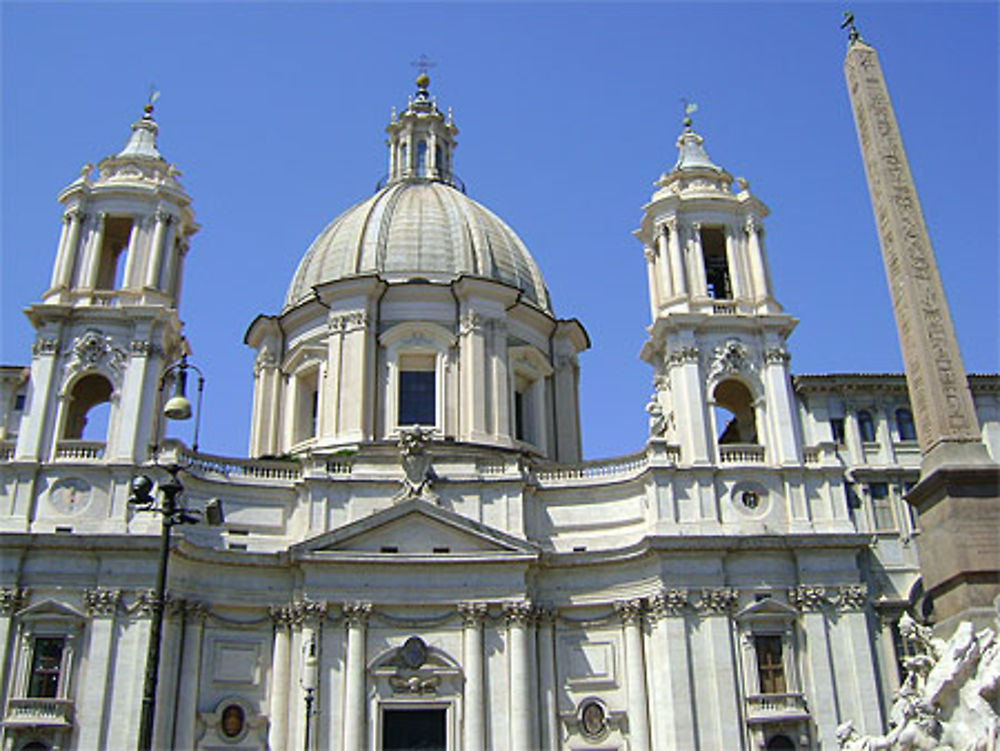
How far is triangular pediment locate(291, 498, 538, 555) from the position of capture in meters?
33.6

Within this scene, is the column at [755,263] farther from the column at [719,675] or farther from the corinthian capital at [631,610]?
the corinthian capital at [631,610]

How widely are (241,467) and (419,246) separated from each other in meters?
13.4

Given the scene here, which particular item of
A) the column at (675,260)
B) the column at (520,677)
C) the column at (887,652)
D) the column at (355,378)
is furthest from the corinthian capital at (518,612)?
the column at (675,260)

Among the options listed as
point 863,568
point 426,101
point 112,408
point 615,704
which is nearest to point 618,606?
point 615,704

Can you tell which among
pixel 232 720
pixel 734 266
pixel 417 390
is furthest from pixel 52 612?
pixel 734 266

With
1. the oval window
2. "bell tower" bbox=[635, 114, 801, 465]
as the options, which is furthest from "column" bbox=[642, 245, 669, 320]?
the oval window

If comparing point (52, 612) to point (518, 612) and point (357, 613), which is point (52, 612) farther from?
point (518, 612)

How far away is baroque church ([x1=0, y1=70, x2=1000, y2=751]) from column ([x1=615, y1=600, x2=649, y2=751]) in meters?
0.07

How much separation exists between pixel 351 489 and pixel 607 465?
9094mm

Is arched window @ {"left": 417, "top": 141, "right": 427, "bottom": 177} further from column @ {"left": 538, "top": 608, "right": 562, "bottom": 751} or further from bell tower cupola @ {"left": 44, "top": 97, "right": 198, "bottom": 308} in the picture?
column @ {"left": 538, "top": 608, "right": 562, "bottom": 751}

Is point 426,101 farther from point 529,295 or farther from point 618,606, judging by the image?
point 618,606

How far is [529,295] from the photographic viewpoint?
4538 cm

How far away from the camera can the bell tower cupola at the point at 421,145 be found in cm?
5041

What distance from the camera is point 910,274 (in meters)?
22.4
